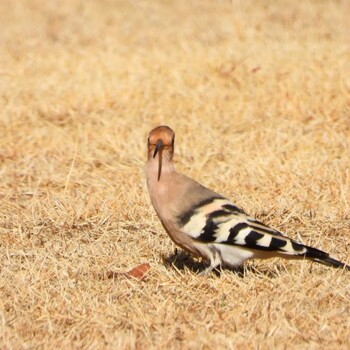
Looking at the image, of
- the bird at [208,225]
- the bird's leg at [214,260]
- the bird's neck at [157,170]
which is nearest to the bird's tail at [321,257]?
the bird at [208,225]

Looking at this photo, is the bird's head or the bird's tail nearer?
the bird's tail

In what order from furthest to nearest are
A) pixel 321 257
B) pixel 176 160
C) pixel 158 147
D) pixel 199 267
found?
pixel 176 160 → pixel 199 267 → pixel 158 147 → pixel 321 257

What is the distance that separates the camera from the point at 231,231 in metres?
4.62

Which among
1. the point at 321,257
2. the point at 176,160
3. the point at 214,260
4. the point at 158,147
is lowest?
the point at 176,160

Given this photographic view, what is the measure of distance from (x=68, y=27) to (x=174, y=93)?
9.83 ft

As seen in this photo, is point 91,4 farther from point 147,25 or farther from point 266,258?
point 266,258

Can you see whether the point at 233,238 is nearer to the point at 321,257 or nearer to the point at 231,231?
the point at 231,231

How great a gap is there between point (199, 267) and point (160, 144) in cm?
68

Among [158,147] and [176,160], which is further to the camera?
[176,160]

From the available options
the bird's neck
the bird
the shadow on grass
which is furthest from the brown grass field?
the bird's neck

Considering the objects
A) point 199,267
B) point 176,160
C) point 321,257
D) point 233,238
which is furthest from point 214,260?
point 176,160

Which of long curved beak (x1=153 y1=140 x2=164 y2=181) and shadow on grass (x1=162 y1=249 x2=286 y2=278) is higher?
long curved beak (x1=153 y1=140 x2=164 y2=181)

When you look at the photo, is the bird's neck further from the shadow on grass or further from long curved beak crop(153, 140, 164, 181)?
the shadow on grass

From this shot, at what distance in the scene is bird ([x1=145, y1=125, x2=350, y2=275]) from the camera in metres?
4.55
